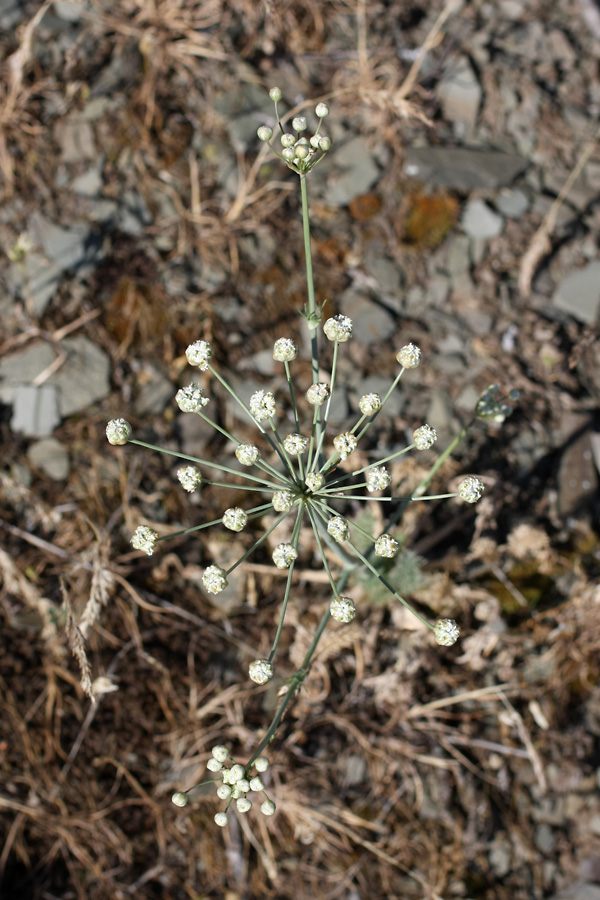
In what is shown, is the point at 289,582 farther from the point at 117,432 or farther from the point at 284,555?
the point at 117,432

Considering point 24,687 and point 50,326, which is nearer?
point 24,687

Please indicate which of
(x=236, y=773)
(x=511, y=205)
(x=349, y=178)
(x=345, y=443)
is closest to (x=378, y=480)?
(x=345, y=443)

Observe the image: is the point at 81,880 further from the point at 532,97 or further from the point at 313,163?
the point at 532,97

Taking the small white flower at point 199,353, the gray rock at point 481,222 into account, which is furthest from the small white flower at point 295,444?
the gray rock at point 481,222

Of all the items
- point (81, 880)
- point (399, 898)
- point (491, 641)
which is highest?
point (491, 641)

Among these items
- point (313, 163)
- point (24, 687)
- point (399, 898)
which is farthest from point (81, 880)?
point (313, 163)

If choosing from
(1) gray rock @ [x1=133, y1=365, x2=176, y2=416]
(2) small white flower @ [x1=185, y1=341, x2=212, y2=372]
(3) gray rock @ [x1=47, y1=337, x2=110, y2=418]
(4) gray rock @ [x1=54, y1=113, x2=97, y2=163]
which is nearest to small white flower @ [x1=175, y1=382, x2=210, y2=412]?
(2) small white flower @ [x1=185, y1=341, x2=212, y2=372]

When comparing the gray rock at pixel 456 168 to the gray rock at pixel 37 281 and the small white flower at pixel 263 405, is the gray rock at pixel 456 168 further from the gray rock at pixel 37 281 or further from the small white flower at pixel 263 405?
the small white flower at pixel 263 405

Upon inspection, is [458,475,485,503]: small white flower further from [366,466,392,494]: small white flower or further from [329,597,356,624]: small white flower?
[329,597,356,624]: small white flower
